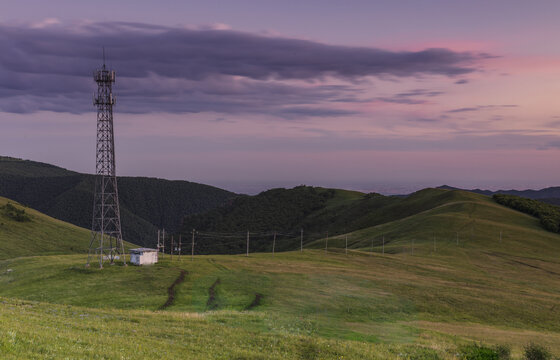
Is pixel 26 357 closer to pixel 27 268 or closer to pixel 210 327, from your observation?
pixel 210 327

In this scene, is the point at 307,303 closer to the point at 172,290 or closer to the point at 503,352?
the point at 172,290

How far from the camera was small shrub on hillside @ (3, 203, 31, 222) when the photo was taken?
15338cm

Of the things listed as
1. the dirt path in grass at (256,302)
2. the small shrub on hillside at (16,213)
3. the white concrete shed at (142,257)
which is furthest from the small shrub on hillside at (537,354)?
the small shrub on hillside at (16,213)

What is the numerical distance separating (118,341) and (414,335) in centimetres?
2751

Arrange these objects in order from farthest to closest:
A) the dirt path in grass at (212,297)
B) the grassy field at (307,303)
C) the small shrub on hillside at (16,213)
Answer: the small shrub on hillside at (16,213) < the dirt path in grass at (212,297) < the grassy field at (307,303)

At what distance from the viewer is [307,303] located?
5606 centimetres

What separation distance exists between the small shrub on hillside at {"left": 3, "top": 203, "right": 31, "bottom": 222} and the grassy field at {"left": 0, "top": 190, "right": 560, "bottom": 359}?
69.1 meters

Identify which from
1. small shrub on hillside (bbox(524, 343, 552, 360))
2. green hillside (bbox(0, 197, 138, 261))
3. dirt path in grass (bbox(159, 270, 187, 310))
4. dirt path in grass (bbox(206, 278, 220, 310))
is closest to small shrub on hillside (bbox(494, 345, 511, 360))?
small shrub on hillside (bbox(524, 343, 552, 360))

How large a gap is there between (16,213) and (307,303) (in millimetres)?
132800

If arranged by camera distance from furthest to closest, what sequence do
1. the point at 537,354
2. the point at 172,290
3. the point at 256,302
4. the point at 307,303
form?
the point at 172,290, the point at 256,302, the point at 307,303, the point at 537,354

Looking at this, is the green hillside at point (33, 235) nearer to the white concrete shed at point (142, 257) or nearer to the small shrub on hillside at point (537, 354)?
the white concrete shed at point (142, 257)

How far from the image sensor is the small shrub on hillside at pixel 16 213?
15338 cm

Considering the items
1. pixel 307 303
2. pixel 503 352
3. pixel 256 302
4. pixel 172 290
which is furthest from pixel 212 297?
pixel 503 352

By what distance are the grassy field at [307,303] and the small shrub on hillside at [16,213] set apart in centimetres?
6911
